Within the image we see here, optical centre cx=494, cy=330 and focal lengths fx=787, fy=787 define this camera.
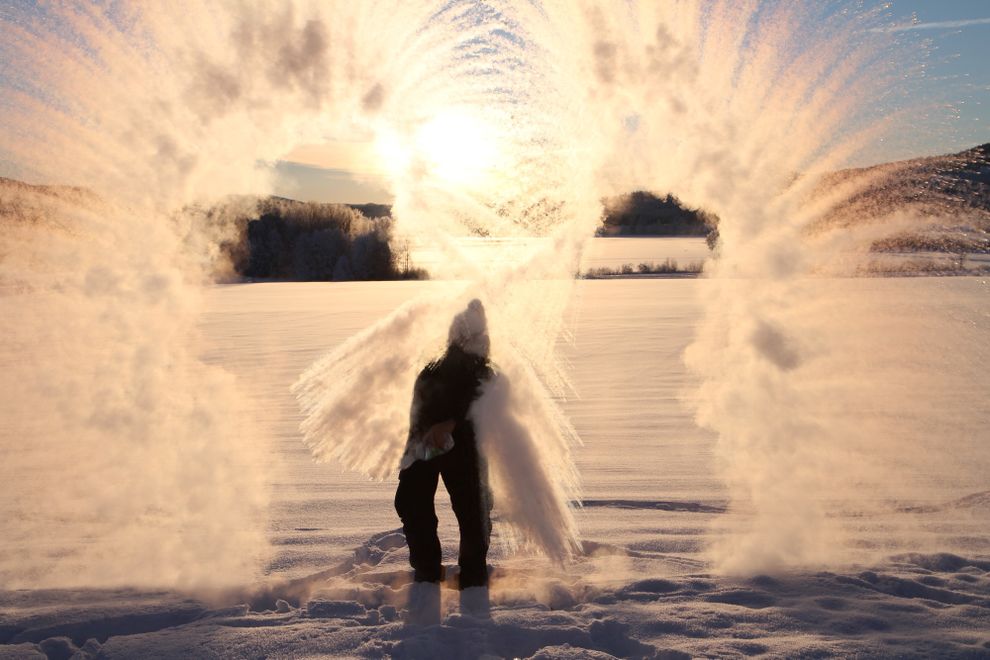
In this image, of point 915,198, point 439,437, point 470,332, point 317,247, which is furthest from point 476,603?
point 317,247

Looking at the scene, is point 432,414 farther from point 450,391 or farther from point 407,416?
point 407,416

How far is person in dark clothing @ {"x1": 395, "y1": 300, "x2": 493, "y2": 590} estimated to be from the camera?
13.8ft

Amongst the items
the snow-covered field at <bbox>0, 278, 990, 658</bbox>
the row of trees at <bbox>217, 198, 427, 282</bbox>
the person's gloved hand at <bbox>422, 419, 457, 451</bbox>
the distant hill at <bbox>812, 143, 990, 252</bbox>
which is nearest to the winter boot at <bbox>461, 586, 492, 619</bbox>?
the snow-covered field at <bbox>0, 278, 990, 658</bbox>

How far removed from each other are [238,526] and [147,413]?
1.15 metres

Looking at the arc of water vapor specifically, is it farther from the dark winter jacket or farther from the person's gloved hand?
the person's gloved hand

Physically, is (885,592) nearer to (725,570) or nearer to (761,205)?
(725,570)

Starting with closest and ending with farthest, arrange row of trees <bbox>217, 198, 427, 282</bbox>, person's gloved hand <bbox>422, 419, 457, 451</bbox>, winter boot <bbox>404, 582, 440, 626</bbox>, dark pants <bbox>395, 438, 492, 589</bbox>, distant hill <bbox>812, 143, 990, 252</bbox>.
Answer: winter boot <bbox>404, 582, 440, 626</bbox>, person's gloved hand <bbox>422, 419, 457, 451</bbox>, dark pants <bbox>395, 438, 492, 589</bbox>, distant hill <bbox>812, 143, 990, 252</bbox>, row of trees <bbox>217, 198, 427, 282</bbox>

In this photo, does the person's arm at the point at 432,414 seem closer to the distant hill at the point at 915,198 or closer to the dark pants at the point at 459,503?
the dark pants at the point at 459,503

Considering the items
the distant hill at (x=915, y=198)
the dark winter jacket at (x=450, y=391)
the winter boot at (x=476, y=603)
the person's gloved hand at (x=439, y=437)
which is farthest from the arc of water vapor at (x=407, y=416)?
the distant hill at (x=915, y=198)

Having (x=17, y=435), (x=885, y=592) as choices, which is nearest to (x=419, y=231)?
(x=885, y=592)

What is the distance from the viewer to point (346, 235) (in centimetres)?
3697

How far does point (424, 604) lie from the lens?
13.4ft

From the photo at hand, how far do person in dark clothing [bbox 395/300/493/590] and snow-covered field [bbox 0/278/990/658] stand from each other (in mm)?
237

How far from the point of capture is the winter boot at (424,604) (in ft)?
12.9
